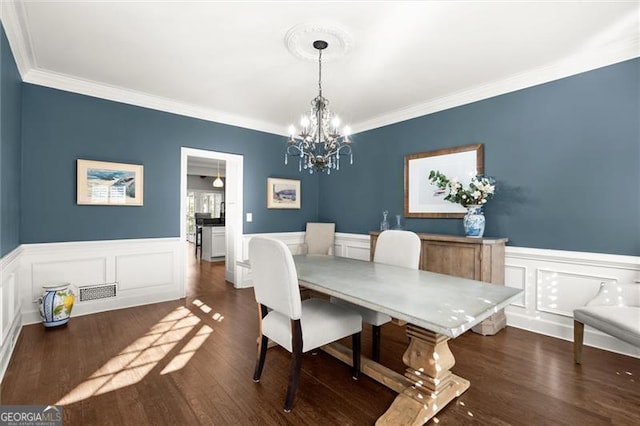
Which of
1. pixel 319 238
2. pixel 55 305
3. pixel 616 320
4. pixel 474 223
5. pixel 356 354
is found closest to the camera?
pixel 616 320

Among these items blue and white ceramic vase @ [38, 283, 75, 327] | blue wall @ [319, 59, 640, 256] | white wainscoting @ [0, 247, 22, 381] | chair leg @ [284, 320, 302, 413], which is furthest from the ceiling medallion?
blue and white ceramic vase @ [38, 283, 75, 327]

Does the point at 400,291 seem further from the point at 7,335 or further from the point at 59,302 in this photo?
the point at 59,302

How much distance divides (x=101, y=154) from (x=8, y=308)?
192cm

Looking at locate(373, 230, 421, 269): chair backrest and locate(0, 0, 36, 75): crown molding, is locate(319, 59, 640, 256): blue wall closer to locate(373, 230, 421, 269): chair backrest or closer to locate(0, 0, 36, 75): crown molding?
locate(373, 230, 421, 269): chair backrest

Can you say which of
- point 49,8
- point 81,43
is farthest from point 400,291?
point 81,43

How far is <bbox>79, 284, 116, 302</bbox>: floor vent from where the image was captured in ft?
→ 11.5

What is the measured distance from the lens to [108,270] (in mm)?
3674

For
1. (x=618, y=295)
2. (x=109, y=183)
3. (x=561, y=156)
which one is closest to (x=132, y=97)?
(x=109, y=183)

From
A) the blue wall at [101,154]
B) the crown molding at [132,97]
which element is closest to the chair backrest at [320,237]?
the blue wall at [101,154]

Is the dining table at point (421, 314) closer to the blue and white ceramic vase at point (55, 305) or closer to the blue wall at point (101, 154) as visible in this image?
the blue and white ceramic vase at point (55, 305)

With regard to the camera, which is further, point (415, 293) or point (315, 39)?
point (315, 39)

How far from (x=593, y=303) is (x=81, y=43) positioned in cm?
490

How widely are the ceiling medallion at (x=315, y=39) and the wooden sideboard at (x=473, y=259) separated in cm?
216

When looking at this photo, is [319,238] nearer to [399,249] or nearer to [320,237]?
[320,237]
